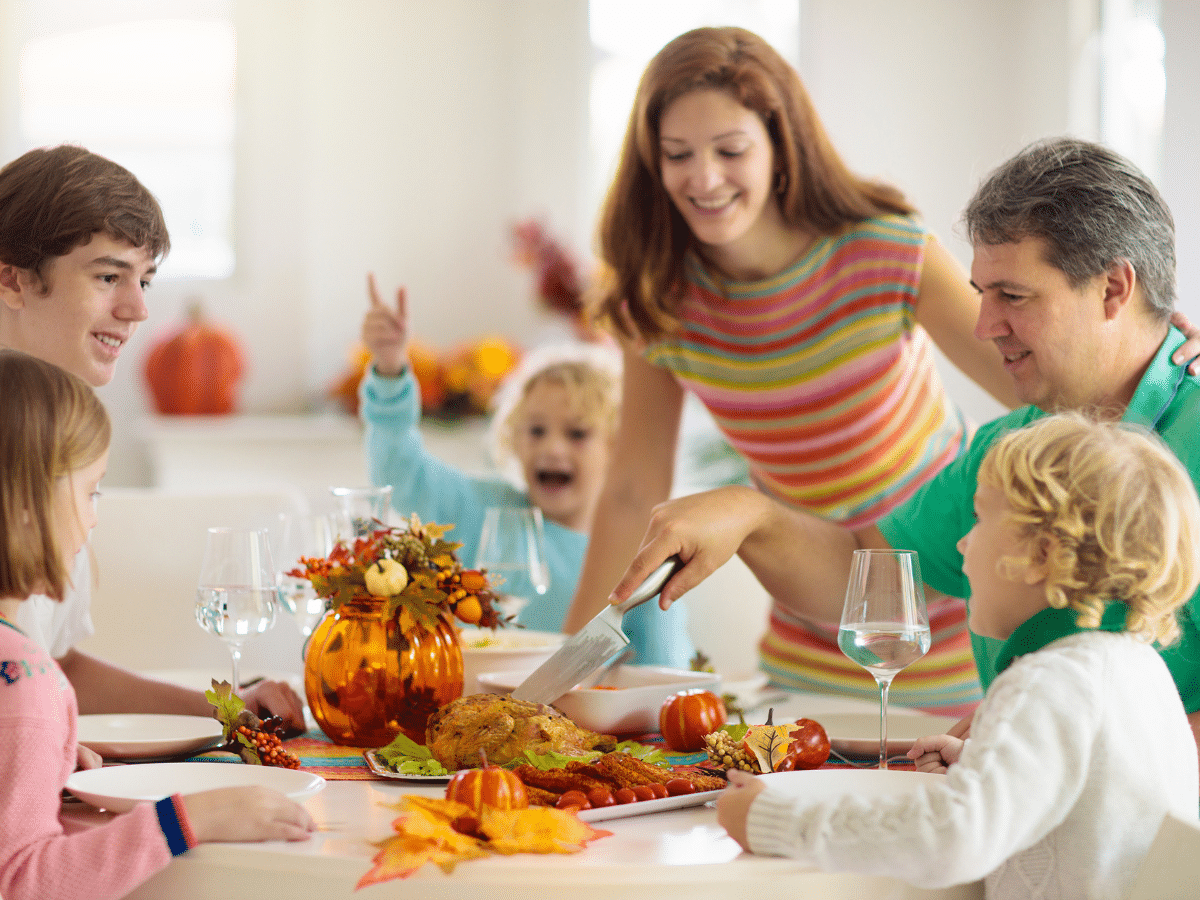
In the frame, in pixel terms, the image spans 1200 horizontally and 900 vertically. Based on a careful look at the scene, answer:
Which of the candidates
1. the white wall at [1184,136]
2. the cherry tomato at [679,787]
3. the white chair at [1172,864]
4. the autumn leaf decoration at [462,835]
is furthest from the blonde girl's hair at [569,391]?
the white chair at [1172,864]

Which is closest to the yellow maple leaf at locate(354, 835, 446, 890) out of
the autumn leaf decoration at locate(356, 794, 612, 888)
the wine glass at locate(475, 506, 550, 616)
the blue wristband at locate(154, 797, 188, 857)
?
the autumn leaf decoration at locate(356, 794, 612, 888)

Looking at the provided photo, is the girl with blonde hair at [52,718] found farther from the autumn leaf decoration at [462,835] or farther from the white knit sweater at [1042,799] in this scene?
the white knit sweater at [1042,799]

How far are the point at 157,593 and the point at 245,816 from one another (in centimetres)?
147

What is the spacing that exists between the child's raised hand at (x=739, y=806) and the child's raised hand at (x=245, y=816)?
0.32 meters

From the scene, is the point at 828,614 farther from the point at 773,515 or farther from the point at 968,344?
the point at 968,344

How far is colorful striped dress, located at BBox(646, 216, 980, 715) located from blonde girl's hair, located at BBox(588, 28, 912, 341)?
41mm

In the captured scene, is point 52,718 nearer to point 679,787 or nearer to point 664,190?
point 679,787

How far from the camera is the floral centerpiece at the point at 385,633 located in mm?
1296

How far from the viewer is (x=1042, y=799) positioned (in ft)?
2.95

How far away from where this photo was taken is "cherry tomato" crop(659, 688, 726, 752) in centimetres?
128

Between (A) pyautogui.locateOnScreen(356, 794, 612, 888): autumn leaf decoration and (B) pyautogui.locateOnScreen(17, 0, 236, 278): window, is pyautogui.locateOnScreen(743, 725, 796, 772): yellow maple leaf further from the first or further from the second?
(B) pyautogui.locateOnScreen(17, 0, 236, 278): window

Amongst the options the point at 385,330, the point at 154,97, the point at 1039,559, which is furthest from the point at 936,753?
the point at 154,97

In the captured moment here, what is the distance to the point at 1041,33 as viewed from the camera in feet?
10.8

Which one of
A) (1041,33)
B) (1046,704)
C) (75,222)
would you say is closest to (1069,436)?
(1046,704)
